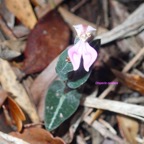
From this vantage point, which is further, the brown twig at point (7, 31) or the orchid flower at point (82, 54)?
the brown twig at point (7, 31)

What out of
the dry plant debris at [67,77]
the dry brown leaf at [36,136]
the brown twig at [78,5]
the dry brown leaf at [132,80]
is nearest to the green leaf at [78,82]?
the dry plant debris at [67,77]

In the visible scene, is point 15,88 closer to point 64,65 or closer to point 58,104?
point 58,104

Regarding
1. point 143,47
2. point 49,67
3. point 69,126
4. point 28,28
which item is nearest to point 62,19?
point 28,28

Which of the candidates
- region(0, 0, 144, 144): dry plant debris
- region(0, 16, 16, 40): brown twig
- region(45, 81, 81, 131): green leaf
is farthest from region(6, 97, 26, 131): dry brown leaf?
region(0, 16, 16, 40): brown twig

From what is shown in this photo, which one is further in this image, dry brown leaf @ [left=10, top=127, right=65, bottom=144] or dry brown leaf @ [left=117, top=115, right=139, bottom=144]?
dry brown leaf @ [left=117, top=115, right=139, bottom=144]

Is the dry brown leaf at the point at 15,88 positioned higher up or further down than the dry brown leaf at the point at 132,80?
higher up

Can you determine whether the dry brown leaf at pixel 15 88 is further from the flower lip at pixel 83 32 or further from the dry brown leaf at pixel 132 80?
the flower lip at pixel 83 32

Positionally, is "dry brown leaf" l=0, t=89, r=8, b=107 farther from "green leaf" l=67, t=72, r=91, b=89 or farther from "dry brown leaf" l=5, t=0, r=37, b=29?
"dry brown leaf" l=5, t=0, r=37, b=29
